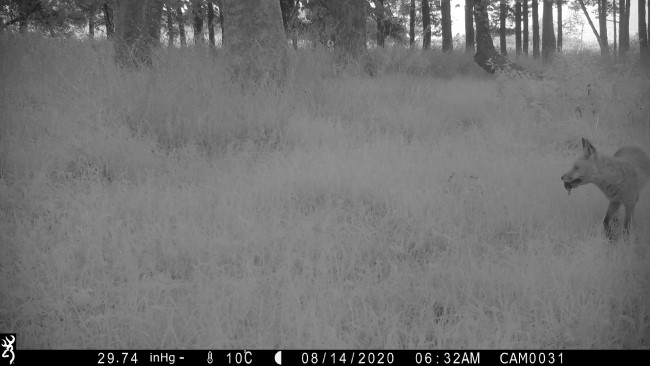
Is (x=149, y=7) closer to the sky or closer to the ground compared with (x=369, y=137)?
closer to the sky

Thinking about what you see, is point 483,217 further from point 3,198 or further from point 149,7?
point 149,7

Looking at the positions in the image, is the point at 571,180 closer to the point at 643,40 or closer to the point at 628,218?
the point at 628,218

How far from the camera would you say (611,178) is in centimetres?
348

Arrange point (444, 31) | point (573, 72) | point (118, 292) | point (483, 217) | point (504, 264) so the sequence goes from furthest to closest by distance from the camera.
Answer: point (444, 31) → point (573, 72) → point (483, 217) → point (504, 264) → point (118, 292)

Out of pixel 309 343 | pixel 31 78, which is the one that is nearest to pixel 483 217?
pixel 309 343

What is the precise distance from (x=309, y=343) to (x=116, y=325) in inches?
40.4

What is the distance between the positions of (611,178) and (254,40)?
5.24 meters

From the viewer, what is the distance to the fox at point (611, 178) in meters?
3.46

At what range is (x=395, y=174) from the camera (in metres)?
4.47

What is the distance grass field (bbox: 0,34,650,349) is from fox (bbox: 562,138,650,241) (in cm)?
20

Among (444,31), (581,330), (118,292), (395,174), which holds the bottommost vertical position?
(581,330)

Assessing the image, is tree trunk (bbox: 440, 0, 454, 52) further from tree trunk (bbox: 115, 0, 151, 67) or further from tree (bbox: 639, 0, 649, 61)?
tree trunk (bbox: 115, 0, 151, 67)
